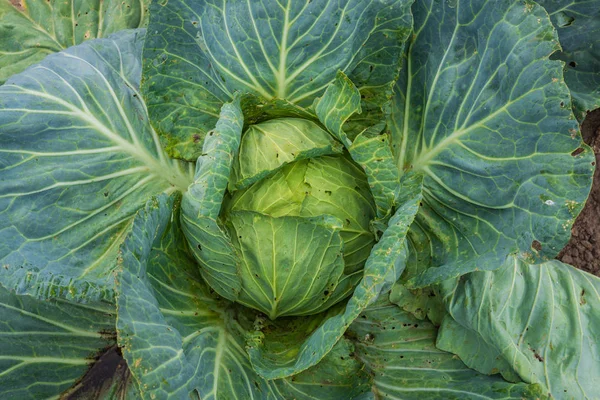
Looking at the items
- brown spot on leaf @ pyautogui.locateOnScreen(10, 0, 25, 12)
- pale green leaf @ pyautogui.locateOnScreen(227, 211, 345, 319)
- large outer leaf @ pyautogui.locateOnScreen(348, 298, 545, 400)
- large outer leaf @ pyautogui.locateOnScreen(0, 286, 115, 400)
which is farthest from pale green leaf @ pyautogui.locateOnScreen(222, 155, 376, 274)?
brown spot on leaf @ pyautogui.locateOnScreen(10, 0, 25, 12)

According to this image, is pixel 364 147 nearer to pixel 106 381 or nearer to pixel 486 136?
pixel 486 136

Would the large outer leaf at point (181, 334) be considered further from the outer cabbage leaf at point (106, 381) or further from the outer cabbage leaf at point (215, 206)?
the outer cabbage leaf at point (106, 381)

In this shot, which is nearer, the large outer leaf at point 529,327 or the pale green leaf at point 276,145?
the pale green leaf at point 276,145

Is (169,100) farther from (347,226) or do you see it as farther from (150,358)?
(150,358)

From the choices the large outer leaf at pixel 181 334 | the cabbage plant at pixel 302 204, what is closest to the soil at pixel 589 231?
the cabbage plant at pixel 302 204

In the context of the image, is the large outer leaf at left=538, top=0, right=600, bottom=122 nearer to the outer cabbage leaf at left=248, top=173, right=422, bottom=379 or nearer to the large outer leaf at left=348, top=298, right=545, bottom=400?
the outer cabbage leaf at left=248, top=173, right=422, bottom=379

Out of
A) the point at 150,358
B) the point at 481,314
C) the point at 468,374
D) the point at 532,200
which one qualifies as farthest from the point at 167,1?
the point at 468,374
